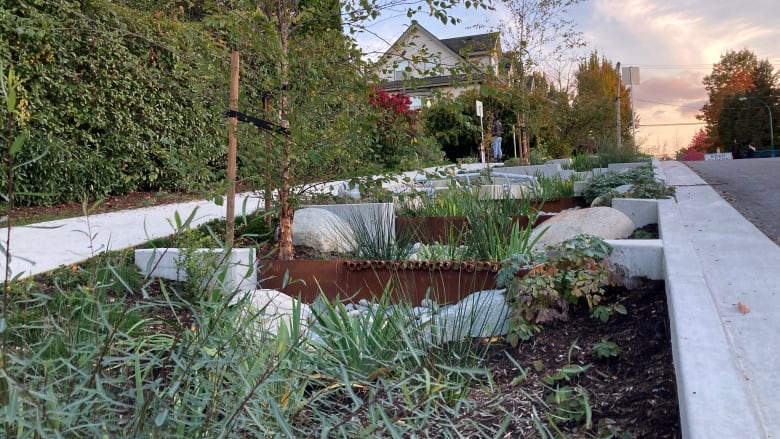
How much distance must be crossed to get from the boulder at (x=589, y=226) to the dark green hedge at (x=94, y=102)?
358 centimetres

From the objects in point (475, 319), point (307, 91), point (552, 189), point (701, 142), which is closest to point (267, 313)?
point (475, 319)

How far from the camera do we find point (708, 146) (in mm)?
63875

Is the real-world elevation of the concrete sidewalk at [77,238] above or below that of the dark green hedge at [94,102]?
below

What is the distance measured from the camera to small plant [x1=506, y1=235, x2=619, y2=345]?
8.48 ft

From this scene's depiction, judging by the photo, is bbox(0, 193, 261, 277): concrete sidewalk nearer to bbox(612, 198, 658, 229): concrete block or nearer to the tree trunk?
the tree trunk

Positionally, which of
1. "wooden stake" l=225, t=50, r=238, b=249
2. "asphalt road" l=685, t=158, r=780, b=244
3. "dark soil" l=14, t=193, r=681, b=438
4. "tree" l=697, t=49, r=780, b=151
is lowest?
"dark soil" l=14, t=193, r=681, b=438

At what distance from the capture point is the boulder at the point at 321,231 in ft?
15.8

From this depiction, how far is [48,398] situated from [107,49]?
25.7ft

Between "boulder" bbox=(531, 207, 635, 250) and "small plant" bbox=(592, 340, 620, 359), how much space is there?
1.96 meters

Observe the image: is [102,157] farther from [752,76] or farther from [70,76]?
[752,76]

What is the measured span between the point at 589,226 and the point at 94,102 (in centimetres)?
671

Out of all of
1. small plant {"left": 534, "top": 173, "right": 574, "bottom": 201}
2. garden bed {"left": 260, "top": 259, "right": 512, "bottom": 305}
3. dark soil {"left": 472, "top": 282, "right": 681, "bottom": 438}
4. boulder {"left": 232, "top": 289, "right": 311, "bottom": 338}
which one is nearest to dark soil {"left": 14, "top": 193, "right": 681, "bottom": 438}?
dark soil {"left": 472, "top": 282, "right": 681, "bottom": 438}

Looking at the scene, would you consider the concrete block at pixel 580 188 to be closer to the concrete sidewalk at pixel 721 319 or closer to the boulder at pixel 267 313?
the concrete sidewalk at pixel 721 319

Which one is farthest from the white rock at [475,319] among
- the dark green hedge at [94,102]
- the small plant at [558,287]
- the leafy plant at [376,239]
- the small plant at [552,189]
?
the dark green hedge at [94,102]
